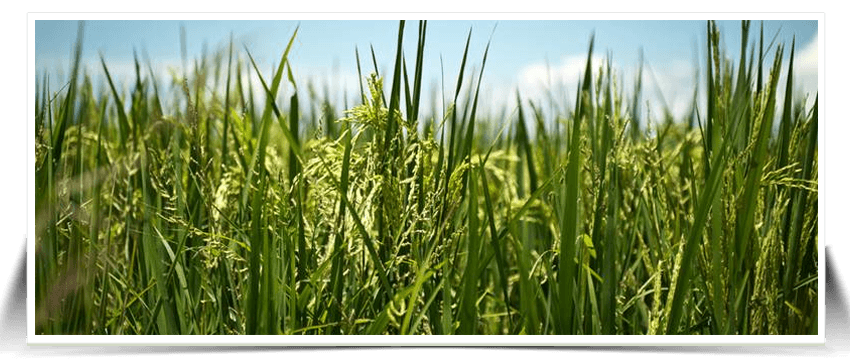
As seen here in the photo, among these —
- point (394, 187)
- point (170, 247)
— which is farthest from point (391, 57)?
point (170, 247)

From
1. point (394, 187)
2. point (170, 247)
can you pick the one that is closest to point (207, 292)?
point (170, 247)

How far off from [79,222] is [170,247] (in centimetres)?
23

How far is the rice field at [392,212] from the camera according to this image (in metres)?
2.69

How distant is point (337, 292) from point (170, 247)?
413 mm

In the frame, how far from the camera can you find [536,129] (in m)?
2.86

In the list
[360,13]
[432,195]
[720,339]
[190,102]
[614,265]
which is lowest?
[720,339]

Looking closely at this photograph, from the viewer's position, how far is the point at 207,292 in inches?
108

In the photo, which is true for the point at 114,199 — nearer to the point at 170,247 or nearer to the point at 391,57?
the point at 170,247

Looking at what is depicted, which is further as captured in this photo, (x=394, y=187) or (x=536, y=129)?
(x=536, y=129)

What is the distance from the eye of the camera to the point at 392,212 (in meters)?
2.67

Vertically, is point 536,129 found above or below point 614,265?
above

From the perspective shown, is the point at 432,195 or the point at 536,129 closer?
the point at 432,195

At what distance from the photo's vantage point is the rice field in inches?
106

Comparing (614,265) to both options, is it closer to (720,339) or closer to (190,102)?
(720,339)
